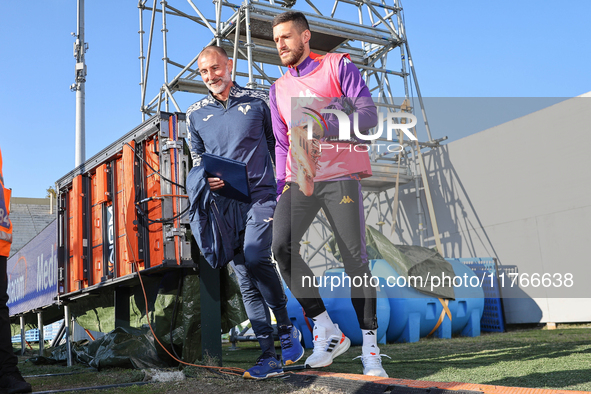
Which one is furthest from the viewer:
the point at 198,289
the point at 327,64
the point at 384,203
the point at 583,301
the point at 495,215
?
the point at 384,203

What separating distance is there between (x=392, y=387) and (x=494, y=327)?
594 centimetres

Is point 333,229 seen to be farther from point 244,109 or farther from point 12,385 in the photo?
point 12,385

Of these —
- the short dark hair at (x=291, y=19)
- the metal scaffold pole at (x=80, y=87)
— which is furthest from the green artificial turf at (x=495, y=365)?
the metal scaffold pole at (x=80, y=87)

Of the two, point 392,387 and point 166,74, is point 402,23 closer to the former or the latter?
point 166,74

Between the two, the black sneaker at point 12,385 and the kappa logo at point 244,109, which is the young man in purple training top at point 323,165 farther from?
the black sneaker at point 12,385

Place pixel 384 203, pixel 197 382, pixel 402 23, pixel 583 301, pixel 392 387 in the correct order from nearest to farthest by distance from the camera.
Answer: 1. pixel 392 387
2. pixel 197 382
3. pixel 583 301
4. pixel 402 23
5. pixel 384 203

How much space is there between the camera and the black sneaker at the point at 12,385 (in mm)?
2881

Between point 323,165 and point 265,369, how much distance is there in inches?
48.9

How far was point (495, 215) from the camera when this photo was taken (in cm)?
809

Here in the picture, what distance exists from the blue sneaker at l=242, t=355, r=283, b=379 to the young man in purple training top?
457 mm

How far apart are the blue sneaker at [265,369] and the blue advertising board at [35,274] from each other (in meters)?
4.82

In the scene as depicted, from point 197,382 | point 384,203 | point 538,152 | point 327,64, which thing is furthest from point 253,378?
point 384,203

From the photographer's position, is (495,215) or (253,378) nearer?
(253,378)

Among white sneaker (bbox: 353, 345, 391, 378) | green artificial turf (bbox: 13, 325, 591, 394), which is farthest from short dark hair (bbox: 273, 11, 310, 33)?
green artificial turf (bbox: 13, 325, 591, 394)
